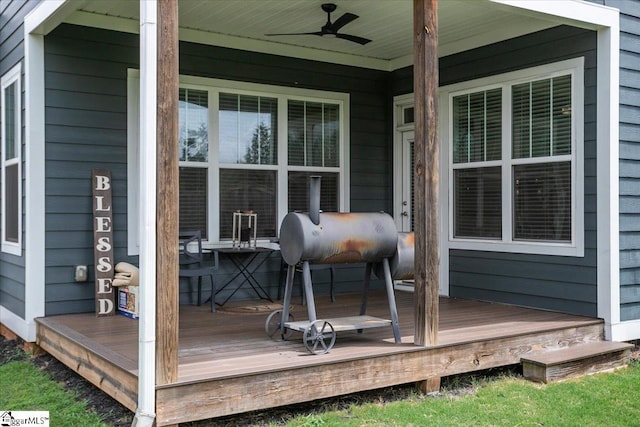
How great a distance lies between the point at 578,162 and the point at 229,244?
3.21m

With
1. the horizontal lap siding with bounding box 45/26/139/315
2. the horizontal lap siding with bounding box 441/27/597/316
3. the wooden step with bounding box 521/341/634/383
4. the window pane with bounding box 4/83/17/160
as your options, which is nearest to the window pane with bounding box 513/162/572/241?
the horizontal lap siding with bounding box 441/27/597/316

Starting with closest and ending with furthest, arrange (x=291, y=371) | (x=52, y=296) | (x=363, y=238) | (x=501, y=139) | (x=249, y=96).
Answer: (x=291, y=371) < (x=363, y=238) < (x=52, y=296) < (x=501, y=139) < (x=249, y=96)

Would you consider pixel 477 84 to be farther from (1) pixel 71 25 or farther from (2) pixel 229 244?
(1) pixel 71 25

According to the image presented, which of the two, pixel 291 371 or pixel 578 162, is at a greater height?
pixel 578 162

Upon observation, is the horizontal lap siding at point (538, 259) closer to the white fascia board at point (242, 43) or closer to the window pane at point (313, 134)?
the white fascia board at point (242, 43)

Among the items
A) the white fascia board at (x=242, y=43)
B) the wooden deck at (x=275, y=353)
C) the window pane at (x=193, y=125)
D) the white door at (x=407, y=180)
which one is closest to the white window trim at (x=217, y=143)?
the window pane at (x=193, y=125)

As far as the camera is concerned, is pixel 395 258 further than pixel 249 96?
No

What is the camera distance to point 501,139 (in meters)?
6.11

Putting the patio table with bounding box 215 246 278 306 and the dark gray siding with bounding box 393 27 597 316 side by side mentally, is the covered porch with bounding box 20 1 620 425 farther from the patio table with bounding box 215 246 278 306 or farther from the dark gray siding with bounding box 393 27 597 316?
the patio table with bounding box 215 246 278 306

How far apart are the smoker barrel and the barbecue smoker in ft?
0.10

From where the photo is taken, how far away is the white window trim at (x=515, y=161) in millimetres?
5488

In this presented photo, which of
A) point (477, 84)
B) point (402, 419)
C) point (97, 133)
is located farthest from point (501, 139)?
point (97, 133)

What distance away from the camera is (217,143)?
20.6 ft

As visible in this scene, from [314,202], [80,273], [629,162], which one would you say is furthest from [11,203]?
[629,162]
